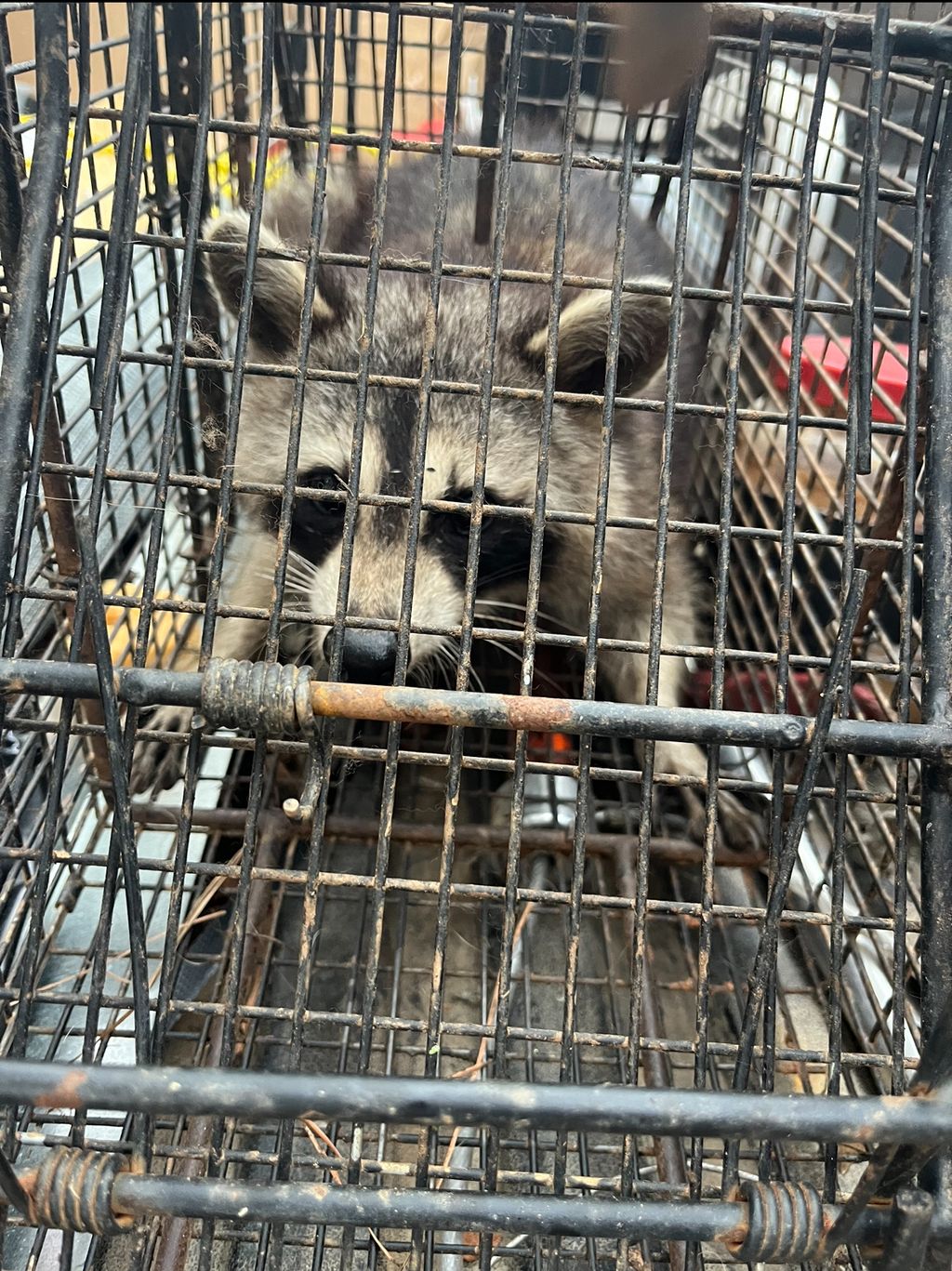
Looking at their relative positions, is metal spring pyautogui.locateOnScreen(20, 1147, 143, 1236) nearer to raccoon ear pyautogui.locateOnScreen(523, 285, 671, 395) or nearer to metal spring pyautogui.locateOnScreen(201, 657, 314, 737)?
metal spring pyautogui.locateOnScreen(201, 657, 314, 737)

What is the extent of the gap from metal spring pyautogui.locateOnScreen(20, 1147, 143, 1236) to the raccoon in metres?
0.92

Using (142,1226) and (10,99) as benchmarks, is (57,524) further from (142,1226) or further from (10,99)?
A: (142,1226)

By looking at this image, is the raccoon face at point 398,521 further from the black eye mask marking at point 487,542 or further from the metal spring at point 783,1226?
the metal spring at point 783,1226

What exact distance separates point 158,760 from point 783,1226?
177 centimetres

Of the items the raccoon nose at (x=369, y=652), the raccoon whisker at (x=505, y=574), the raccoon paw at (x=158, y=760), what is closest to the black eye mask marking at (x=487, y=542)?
the raccoon whisker at (x=505, y=574)

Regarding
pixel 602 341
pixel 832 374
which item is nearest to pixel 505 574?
pixel 602 341

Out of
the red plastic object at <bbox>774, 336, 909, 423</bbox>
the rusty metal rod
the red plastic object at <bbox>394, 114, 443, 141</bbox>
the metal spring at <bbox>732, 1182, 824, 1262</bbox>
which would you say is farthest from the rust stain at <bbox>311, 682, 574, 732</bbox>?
the red plastic object at <bbox>774, 336, 909, 423</bbox>

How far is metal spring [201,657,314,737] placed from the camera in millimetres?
976

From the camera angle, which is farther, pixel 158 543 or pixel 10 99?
pixel 10 99

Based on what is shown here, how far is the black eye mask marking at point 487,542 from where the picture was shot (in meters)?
2.07

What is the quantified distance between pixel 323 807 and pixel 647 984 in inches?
34.5

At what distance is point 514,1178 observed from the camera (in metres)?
1.12

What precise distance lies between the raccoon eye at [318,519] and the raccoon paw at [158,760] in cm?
49

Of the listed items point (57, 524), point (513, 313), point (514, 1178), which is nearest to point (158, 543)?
point (57, 524)
